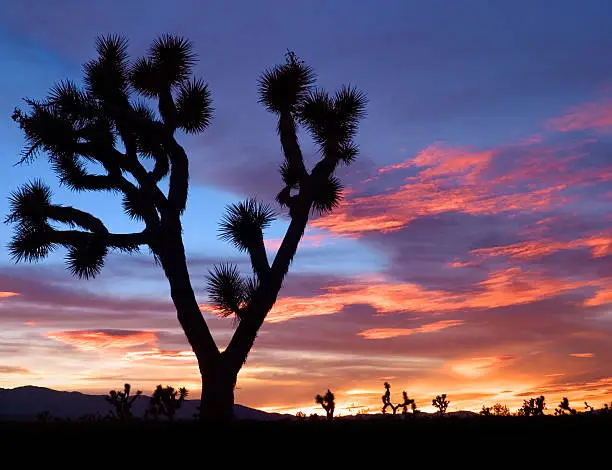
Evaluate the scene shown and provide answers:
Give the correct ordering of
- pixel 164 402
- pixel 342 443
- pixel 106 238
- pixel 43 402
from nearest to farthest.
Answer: pixel 342 443
pixel 106 238
pixel 164 402
pixel 43 402

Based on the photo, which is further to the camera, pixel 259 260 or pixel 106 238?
pixel 106 238

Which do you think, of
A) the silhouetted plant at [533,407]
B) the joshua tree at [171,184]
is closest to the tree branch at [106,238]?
the joshua tree at [171,184]

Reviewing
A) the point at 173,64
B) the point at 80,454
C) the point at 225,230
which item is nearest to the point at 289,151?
the point at 225,230

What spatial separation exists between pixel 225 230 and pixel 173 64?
450cm

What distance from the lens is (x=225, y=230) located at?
16.7 m

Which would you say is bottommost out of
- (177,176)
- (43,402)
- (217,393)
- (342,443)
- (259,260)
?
(342,443)

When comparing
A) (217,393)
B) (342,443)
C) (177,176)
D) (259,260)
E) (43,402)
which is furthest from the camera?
(43,402)

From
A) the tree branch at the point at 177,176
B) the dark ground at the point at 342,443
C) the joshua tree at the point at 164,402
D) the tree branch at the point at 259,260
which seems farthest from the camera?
the joshua tree at the point at 164,402

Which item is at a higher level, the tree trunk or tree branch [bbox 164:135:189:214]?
tree branch [bbox 164:135:189:214]

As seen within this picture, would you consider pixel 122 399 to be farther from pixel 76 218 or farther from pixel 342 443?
pixel 342 443

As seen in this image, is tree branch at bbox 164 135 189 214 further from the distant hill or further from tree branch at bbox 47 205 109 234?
the distant hill

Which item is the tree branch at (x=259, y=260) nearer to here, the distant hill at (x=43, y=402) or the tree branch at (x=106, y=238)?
the tree branch at (x=106, y=238)

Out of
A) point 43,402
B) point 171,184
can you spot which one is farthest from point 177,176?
point 43,402

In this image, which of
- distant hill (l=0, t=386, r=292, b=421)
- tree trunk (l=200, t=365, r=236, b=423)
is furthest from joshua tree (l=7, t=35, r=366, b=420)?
distant hill (l=0, t=386, r=292, b=421)
